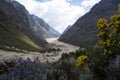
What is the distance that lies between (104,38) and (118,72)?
7.74 ft

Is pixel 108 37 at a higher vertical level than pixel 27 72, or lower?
higher

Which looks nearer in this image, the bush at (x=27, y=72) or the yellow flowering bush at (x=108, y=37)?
the bush at (x=27, y=72)

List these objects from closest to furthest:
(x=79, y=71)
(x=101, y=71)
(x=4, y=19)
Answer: (x=101, y=71)
(x=79, y=71)
(x=4, y=19)

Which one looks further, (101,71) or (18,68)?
(101,71)

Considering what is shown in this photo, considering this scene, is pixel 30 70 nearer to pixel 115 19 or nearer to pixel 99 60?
pixel 99 60

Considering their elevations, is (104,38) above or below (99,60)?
above

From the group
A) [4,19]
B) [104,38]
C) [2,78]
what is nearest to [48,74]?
[2,78]

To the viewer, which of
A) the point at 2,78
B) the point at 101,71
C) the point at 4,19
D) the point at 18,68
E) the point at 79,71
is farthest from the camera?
the point at 4,19

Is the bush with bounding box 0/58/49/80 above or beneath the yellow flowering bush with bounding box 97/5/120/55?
beneath

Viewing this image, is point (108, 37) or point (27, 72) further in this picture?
point (108, 37)

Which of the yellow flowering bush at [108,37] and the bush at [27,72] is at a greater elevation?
the yellow flowering bush at [108,37]

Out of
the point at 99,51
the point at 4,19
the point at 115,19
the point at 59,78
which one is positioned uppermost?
the point at 4,19

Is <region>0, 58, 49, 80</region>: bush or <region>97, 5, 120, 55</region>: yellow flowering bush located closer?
<region>0, 58, 49, 80</region>: bush

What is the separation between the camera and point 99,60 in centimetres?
898
